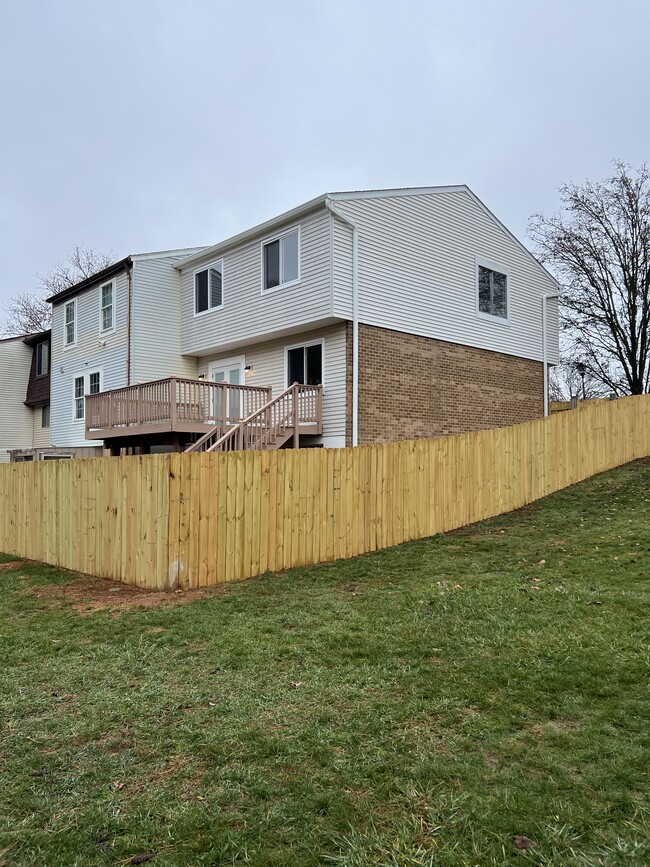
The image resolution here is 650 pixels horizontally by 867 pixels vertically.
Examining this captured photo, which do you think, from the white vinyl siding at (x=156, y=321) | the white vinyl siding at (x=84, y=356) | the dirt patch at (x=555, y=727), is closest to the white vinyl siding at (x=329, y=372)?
the white vinyl siding at (x=156, y=321)

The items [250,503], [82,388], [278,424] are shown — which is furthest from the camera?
[82,388]

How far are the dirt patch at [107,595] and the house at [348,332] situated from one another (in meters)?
4.03

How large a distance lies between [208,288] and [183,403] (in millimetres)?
5145

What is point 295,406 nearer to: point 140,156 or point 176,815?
point 176,815

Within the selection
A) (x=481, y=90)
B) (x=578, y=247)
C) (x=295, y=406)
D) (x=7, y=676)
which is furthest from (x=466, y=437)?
(x=578, y=247)

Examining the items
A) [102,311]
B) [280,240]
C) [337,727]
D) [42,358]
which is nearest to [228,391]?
[280,240]

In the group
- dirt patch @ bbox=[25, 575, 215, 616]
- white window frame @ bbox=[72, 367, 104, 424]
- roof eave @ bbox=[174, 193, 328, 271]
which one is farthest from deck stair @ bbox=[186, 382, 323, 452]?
white window frame @ bbox=[72, 367, 104, 424]

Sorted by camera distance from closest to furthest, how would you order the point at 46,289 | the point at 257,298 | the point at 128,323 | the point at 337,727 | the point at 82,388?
the point at 337,727 → the point at 257,298 → the point at 128,323 → the point at 82,388 → the point at 46,289

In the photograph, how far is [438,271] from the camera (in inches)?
622

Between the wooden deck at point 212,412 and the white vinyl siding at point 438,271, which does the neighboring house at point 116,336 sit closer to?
the wooden deck at point 212,412

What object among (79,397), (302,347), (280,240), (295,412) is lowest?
(295,412)

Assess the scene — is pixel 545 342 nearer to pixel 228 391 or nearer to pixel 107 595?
pixel 228 391

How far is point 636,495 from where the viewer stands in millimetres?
11703

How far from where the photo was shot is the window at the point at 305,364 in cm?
1417
